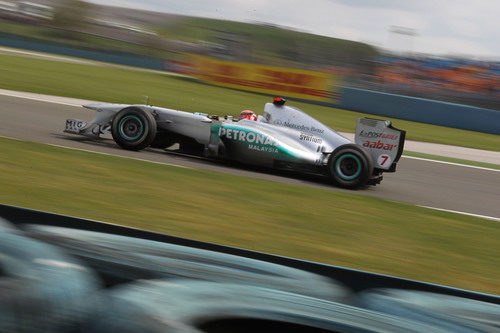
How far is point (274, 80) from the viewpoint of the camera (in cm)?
2470

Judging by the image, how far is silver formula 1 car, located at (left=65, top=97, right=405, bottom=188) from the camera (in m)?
7.37

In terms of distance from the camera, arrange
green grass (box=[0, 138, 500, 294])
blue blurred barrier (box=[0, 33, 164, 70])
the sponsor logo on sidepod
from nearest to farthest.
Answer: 1. green grass (box=[0, 138, 500, 294])
2. the sponsor logo on sidepod
3. blue blurred barrier (box=[0, 33, 164, 70])

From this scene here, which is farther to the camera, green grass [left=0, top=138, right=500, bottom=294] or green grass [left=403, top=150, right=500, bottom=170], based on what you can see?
green grass [left=403, top=150, right=500, bottom=170]

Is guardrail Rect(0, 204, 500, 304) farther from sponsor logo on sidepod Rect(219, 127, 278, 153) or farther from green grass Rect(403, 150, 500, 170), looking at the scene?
green grass Rect(403, 150, 500, 170)

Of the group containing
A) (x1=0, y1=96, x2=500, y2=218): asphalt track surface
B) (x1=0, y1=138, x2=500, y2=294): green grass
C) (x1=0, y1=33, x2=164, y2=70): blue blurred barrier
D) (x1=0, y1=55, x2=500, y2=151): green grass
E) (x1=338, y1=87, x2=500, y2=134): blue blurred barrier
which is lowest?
(x1=0, y1=138, x2=500, y2=294): green grass

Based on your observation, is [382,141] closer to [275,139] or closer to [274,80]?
[275,139]

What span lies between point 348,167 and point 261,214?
2.14m

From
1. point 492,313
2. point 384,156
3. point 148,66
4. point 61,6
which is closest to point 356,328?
point 492,313

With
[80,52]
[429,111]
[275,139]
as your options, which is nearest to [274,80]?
[429,111]

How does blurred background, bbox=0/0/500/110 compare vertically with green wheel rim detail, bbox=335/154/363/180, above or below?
above

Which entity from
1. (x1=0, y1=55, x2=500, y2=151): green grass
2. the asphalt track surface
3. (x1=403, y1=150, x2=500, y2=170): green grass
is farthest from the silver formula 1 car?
(x1=0, y1=55, x2=500, y2=151): green grass

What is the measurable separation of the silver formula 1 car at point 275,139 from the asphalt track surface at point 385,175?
195mm

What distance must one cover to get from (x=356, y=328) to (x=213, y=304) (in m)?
0.53

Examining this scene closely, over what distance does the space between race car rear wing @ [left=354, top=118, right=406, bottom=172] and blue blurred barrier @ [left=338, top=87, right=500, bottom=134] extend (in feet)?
50.6
